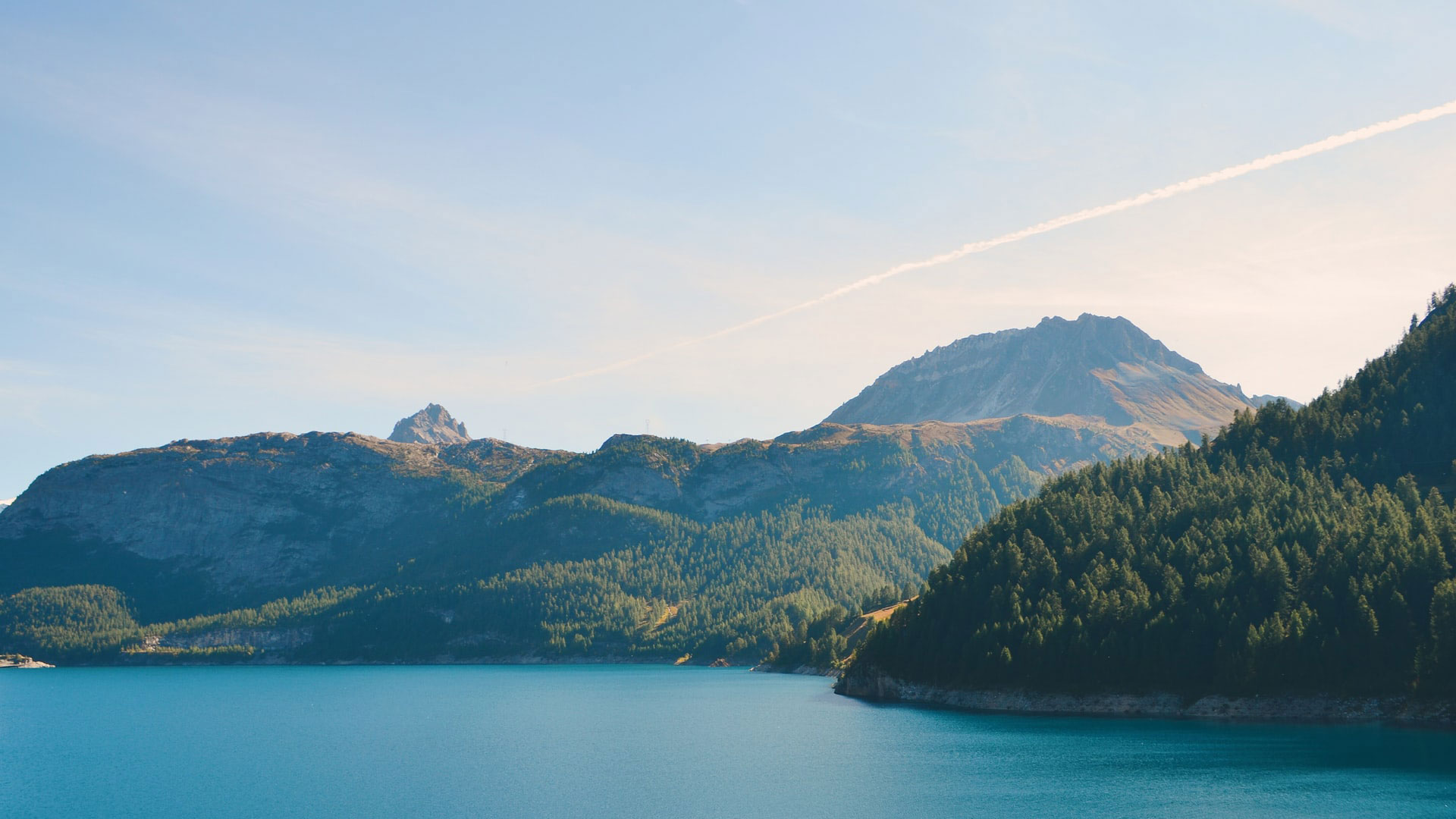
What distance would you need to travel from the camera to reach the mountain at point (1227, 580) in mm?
125812

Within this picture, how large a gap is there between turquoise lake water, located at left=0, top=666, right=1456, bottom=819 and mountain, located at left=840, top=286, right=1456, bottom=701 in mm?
7682

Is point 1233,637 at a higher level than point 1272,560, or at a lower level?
lower

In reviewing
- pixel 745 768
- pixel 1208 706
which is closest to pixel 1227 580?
pixel 1208 706

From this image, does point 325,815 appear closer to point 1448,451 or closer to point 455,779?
point 455,779

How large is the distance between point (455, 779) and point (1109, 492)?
401 ft

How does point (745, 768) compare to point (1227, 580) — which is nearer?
point (745, 768)

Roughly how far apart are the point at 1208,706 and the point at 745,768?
191 ft

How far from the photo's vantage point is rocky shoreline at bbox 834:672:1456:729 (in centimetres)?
11650

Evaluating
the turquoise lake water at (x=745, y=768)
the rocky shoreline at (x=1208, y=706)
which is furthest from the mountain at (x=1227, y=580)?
the turquoise lake water at (x=745, y=768)

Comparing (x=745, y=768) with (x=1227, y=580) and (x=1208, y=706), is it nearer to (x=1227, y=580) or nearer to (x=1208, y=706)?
(x=1208, y=706)

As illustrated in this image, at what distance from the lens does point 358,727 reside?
157500mm

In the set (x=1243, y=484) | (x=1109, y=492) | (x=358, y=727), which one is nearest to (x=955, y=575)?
(x=1109, y=492)

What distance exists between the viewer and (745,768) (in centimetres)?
11206

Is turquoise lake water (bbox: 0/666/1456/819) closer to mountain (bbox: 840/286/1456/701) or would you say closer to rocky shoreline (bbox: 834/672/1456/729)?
rocky shoreline (bbox: 834/672/1456/729)
